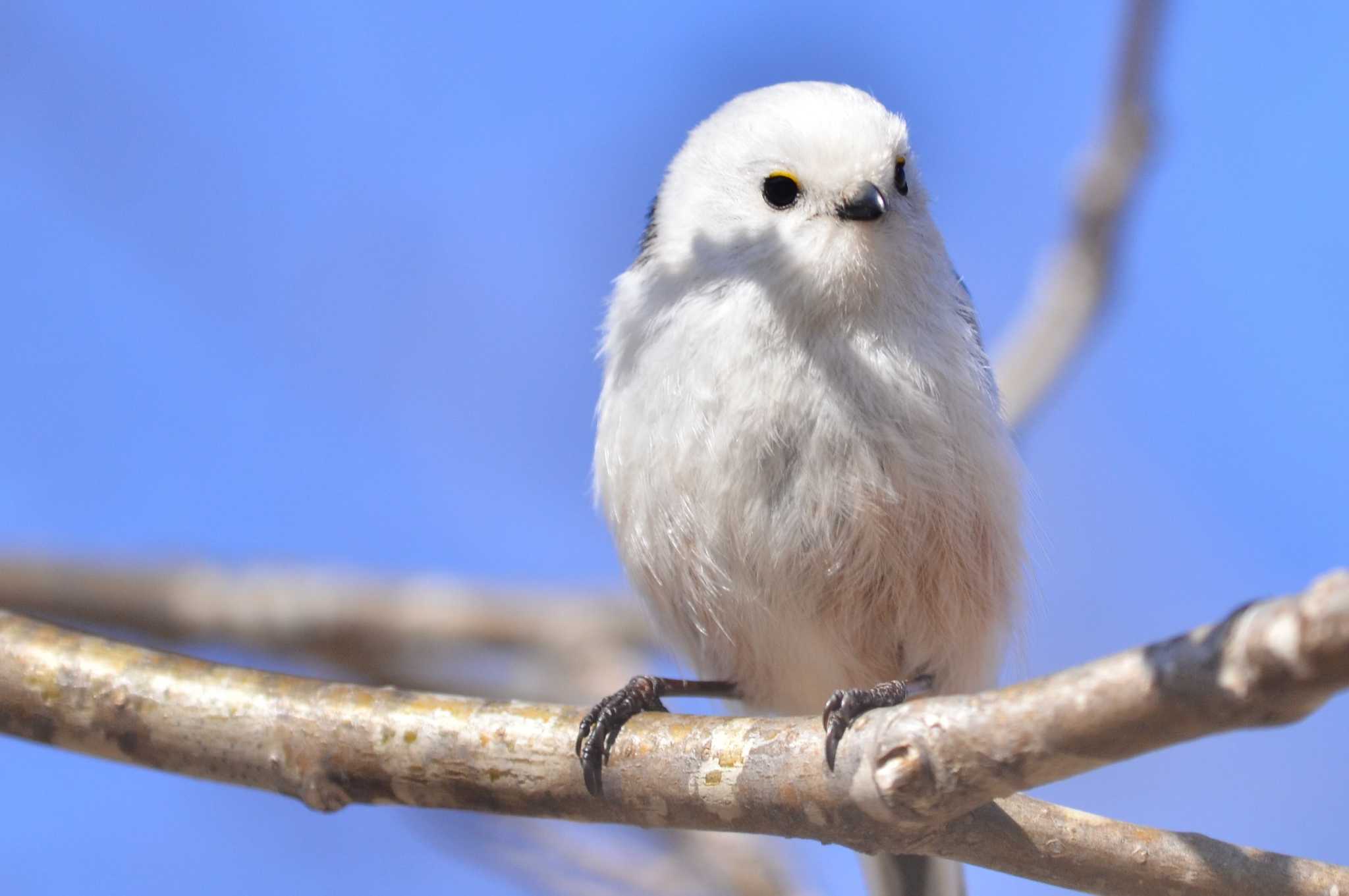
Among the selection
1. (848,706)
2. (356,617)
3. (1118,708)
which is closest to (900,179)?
(848,706)

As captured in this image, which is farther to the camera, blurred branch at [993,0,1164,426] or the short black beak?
blurred branch at [993,0,1164,426]

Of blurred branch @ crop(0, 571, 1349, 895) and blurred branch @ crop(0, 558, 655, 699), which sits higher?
blurred branch @ crop(0, 558, 655, 699)

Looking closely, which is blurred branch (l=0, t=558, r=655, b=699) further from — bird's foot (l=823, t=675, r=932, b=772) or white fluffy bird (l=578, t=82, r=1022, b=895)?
bird's foot (l=823, t=675, r=932, b=772)

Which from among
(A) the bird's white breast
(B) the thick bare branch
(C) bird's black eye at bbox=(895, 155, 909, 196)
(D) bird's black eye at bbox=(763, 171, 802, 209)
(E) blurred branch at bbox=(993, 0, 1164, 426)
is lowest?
(B) the thick bare branch

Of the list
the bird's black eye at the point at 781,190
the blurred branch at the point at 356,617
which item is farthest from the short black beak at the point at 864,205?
the blurred branch at the point at 356,617

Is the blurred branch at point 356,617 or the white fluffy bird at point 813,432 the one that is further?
the blurred branch at point 356,617

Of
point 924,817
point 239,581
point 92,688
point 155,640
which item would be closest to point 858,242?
point 924,817

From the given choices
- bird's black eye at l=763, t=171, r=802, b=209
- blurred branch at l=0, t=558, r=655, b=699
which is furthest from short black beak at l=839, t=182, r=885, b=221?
blurred branch at l=0, t=558, r=655, b=699

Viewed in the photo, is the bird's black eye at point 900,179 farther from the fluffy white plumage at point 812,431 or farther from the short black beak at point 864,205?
the short black beak at point 864,205
